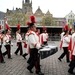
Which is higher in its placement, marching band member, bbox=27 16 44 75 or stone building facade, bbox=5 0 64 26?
stone building facade, bbox=5 0 64 26

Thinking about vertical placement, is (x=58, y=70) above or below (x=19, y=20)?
below

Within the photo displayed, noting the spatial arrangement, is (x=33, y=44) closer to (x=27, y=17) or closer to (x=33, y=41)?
(x=33, y=41)

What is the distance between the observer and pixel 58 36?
130 feet

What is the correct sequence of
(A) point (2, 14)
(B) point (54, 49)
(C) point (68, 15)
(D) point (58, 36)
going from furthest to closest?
(C) point (68, 15)
(A) point (2, 14)
(D) point (58, 36)
(B) point (54, 49)

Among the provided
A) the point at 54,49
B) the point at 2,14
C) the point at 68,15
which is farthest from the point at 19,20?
the point at 54,49

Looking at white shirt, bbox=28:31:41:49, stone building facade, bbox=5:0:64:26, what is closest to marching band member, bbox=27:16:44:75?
white shirt, bbox=28:31:41:49

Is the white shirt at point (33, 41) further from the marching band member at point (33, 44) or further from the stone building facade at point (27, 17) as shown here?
the stone building facade at point (27, 17)

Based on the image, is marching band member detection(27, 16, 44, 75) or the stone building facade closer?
marching band member detection(27, 16, 44, 75)

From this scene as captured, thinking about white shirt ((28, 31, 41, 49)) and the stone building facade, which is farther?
the stone building facade

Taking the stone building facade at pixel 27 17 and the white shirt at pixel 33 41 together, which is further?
the stone building facade at pixel 27 17

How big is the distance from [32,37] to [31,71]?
1.43 m

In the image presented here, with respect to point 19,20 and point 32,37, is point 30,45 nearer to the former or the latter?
point 32,37

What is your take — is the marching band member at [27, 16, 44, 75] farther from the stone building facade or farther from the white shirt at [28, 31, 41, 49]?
the stone building facade

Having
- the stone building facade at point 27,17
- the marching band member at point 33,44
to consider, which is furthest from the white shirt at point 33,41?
the stone building facade at point 27,17
